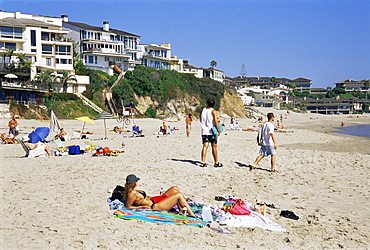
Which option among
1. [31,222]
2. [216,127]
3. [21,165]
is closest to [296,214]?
[216,127]

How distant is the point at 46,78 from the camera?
135ft

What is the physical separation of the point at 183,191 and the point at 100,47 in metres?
50.0

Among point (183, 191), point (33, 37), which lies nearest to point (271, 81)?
point (33, 37)

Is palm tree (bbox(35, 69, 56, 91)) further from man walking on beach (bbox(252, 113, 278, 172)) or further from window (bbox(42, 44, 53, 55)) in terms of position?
man walking on beach (bbox(252, 113, 278, 172))

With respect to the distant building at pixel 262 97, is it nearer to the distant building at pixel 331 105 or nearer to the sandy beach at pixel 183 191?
the distant building at pixel 331 105

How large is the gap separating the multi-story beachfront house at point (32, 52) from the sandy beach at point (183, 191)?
→ 2482cm

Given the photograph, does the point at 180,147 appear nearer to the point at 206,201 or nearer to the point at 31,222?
the point at 206,201

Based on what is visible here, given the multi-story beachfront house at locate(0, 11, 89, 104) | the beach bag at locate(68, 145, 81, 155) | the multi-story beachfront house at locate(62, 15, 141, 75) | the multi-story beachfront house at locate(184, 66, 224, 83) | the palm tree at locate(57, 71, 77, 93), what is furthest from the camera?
the multi-story beachfront house at locate(184, 66, 224, 83)

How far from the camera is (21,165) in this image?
430 inches

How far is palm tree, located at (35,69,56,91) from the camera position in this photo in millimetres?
40388

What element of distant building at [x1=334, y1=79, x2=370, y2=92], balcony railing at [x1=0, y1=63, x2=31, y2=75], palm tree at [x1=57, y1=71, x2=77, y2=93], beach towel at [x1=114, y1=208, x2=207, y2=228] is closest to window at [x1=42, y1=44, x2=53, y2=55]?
palm tree at [x1=57, y1=71, x2=77, y2=93]

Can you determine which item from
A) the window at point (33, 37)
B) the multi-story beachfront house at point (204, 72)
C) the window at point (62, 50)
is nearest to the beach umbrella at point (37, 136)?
the window at point (33, 37)

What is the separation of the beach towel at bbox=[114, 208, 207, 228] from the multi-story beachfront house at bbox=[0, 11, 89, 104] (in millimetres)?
31902

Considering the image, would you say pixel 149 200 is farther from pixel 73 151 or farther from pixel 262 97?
pixel 262 97
